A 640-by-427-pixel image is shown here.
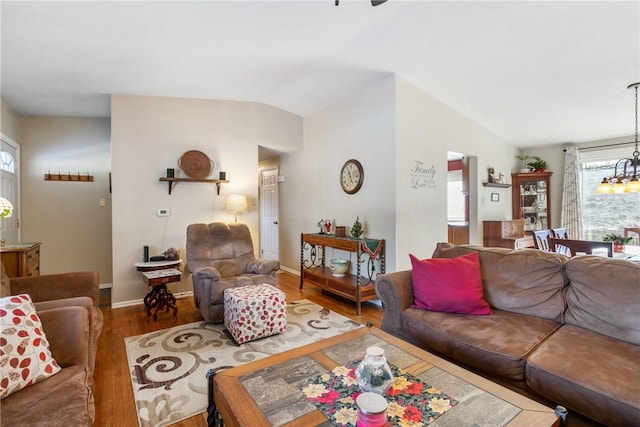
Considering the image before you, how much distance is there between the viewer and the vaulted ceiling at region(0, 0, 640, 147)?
237cm

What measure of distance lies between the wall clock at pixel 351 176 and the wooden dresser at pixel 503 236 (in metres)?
2.74

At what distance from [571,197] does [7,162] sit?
8730 mm

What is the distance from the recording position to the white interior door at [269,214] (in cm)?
592

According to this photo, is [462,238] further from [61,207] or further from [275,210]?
[61,207]

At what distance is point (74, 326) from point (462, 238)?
5.50 metres

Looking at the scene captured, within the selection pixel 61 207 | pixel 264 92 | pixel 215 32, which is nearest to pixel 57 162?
pixel 61 207

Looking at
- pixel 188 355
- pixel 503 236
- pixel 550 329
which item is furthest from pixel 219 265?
pixel 503 236

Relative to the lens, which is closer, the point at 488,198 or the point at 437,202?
the point at 437,202

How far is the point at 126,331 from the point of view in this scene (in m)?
2.99

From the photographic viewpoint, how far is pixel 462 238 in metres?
5.48

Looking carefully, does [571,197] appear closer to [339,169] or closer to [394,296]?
[339,169]

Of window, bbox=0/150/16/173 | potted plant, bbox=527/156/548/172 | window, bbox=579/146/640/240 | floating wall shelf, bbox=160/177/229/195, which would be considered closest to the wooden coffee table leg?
floating wall shelf, bbox=160/177/229/195

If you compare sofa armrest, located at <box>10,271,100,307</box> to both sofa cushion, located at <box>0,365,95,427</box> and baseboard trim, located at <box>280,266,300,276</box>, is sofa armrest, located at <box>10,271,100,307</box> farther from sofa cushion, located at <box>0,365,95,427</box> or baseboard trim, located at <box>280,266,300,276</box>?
baseboard trim, located at <box>280,266,300,276</box>

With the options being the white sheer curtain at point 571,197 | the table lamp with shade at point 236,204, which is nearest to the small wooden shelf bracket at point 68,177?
the table lamp with shade at point 236,204
